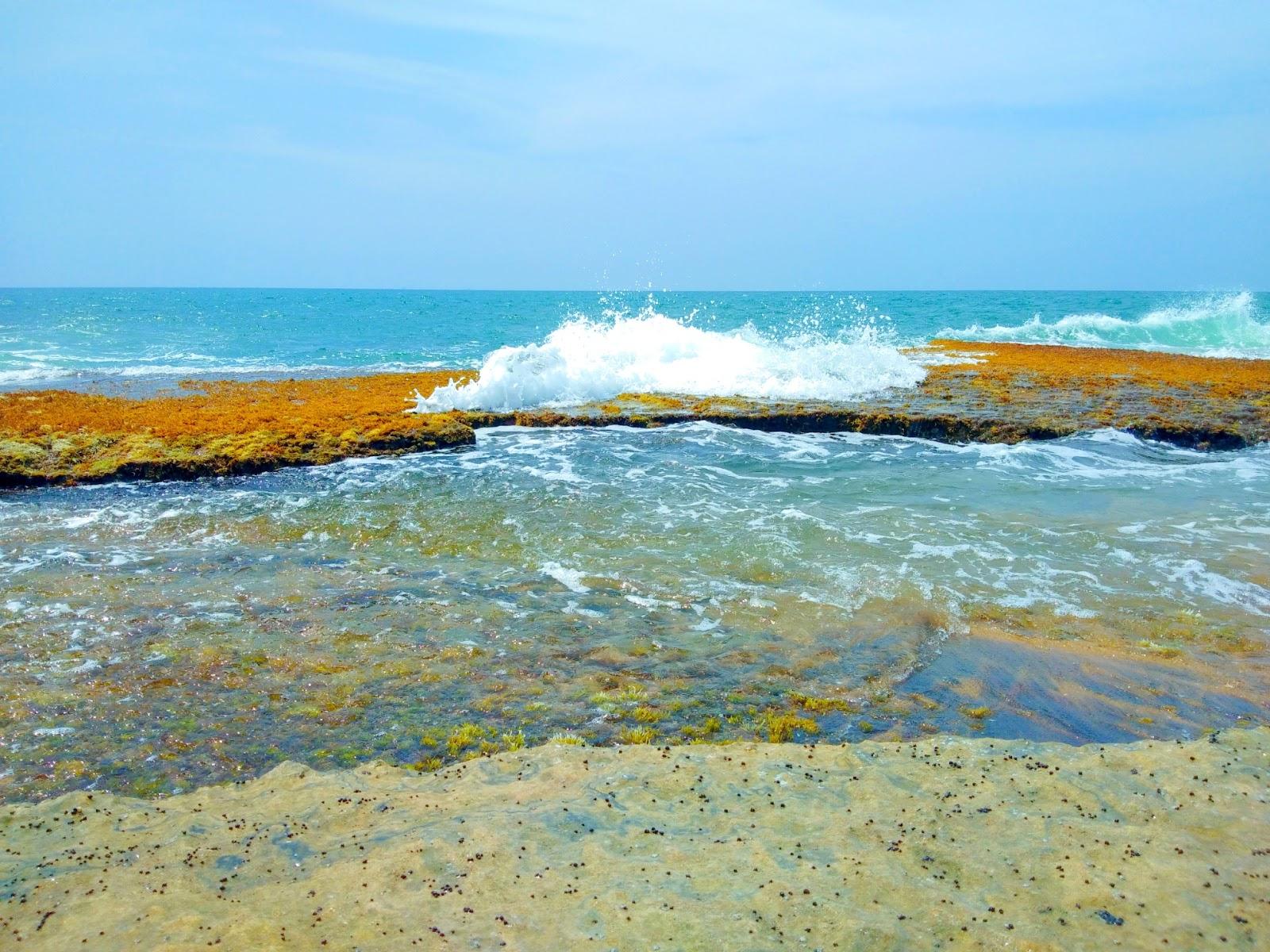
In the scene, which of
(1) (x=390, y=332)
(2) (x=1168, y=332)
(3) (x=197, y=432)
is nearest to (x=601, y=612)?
(3) (x=197, y=432)

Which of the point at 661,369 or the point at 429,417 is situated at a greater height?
the point at 661,369

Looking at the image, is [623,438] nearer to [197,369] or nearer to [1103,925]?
[1103,925]

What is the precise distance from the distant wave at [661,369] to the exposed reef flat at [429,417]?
1.23 m

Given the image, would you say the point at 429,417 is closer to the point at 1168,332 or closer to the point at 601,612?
the point at 601,612

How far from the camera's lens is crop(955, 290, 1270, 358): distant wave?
42938 mm

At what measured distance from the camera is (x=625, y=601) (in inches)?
361

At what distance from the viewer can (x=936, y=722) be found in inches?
260

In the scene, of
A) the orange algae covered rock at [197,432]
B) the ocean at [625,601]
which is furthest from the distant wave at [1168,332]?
the orange algae covered rock at [197,432]

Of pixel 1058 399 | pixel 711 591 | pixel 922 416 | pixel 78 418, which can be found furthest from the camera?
pixel 1058 399

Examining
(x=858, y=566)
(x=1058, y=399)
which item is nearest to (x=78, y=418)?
(x=858, y=566)

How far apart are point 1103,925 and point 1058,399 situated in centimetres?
1930

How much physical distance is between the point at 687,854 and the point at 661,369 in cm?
2093

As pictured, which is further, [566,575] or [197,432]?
[197,432]

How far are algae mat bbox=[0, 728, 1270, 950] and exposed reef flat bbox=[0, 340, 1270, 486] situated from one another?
10.6 metres
